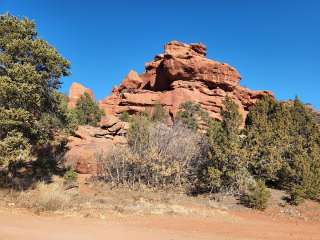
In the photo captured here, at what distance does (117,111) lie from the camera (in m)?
63.6

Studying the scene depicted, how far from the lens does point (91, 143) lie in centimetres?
2894

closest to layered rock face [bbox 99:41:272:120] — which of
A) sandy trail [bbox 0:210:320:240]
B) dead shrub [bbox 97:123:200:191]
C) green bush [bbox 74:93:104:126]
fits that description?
green bush [bbox 74:93:104:126]

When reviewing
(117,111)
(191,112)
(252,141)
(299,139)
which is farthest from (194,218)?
(117,111)

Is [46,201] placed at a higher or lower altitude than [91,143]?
lower

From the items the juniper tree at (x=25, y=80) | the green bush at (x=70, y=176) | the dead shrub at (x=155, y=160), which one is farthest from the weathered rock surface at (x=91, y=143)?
the juniper tree at (x=25, y=80)

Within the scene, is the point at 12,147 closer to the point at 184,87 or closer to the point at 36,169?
the point at 36,169

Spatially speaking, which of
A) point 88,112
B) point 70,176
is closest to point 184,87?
point 88,112

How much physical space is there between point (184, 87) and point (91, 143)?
3798cm

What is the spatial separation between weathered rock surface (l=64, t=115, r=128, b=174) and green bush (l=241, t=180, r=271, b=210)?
10.3 meters

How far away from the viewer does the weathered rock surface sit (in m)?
27.1

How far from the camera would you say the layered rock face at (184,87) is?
63.1 m

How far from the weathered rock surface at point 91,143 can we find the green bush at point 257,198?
1034cm

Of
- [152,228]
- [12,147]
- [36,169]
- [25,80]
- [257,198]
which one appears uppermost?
[25,80]

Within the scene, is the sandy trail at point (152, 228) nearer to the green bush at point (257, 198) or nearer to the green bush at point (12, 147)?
the green bush at point (257, 198)
